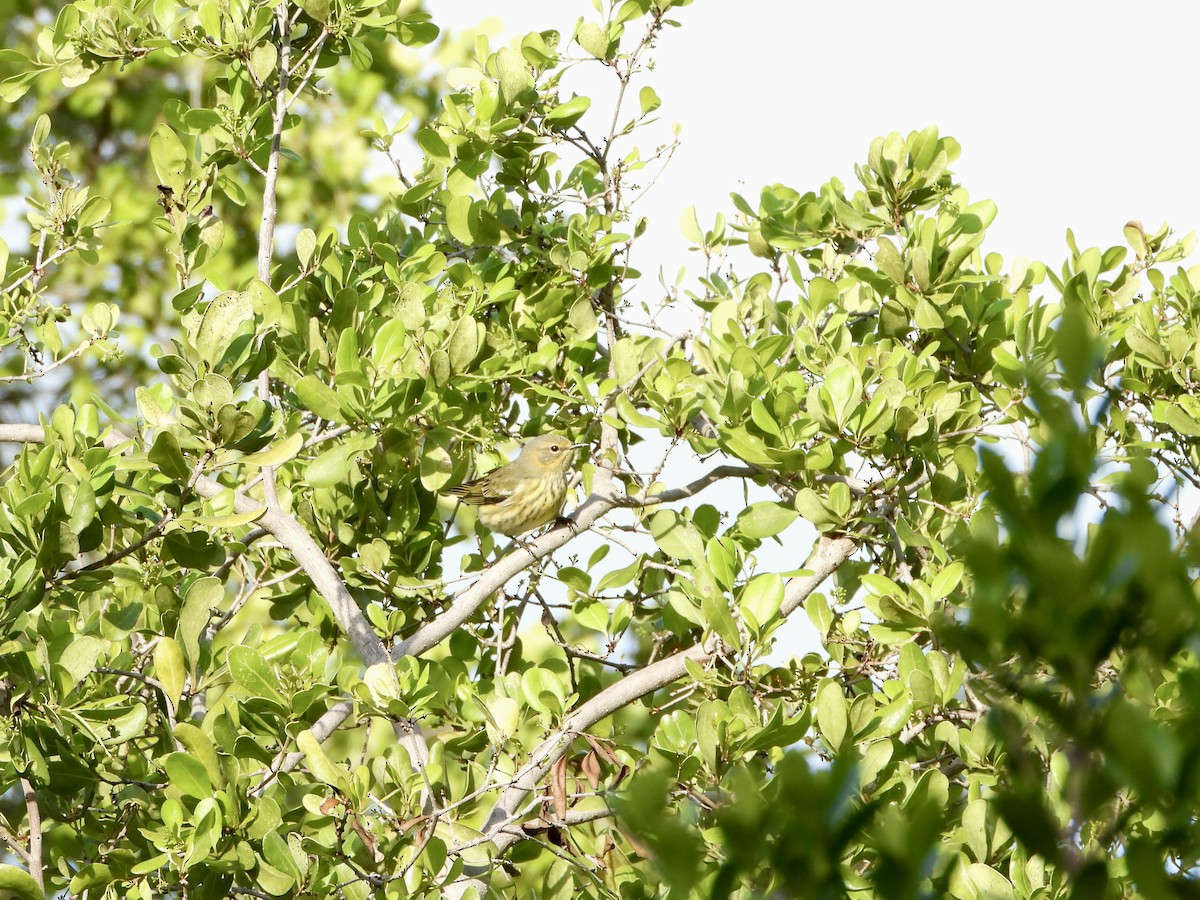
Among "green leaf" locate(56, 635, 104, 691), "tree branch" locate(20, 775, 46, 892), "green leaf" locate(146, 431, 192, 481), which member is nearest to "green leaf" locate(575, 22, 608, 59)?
"green leaf" locate(146, 431, 192, 481)

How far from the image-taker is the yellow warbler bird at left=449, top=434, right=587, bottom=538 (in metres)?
4.42

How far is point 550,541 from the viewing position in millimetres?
3553

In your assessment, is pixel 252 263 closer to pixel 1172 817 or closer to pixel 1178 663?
pixel 1178 663

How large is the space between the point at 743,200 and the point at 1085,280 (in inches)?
46.4

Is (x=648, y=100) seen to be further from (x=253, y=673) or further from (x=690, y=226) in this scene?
(x=253, y=673)

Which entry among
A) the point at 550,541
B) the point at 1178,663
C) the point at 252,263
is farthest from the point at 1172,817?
the point at 252,263

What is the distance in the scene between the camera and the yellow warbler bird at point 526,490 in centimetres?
442

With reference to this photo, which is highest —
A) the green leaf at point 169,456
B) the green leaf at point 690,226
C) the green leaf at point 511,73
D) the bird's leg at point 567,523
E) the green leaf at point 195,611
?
the green leaf at point 511,73

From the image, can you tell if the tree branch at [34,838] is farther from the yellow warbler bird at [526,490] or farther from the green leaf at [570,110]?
the green leaf at [570,110]

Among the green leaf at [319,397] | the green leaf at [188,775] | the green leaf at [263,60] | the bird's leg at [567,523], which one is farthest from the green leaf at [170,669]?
the green leaf at [263,60]

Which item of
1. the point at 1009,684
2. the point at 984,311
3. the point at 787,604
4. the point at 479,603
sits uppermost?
the point at 1009,684

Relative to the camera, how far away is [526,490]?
4.51 metres

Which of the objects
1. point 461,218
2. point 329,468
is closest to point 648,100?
point 461,218

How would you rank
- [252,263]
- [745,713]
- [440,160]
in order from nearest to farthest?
1. [745,713]
2. [440,160]
3. [252,263]
